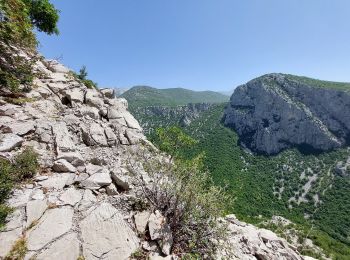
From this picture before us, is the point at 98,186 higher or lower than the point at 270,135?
higher

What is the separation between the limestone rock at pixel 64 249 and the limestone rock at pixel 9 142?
4630mm

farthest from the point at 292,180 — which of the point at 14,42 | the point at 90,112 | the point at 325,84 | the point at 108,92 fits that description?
the point at 14,42

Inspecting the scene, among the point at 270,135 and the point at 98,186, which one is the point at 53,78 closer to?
the point at 98,186

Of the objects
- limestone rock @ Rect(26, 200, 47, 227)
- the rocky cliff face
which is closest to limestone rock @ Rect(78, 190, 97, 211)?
limestone rock @ Rect(26, 200, 47, 227)

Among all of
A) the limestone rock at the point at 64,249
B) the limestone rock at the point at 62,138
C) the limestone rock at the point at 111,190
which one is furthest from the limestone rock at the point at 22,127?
the limestone rock at the point at 64,249

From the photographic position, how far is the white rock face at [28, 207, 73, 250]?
737cm

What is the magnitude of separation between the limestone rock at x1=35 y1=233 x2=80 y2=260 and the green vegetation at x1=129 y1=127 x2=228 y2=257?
2.79m

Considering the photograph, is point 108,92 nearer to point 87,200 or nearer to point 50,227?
point 87,200

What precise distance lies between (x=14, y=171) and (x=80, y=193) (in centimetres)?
233

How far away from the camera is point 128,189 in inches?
404

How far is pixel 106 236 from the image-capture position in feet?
26.3

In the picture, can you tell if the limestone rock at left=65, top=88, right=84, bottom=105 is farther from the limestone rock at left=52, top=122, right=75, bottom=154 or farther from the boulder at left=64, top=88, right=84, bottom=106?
the limestone rock at left=52, top=122, right=75, bottom=154

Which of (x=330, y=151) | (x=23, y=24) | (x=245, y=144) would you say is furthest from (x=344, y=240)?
(x=23, y=24)

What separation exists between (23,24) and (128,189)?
10.7 metres
